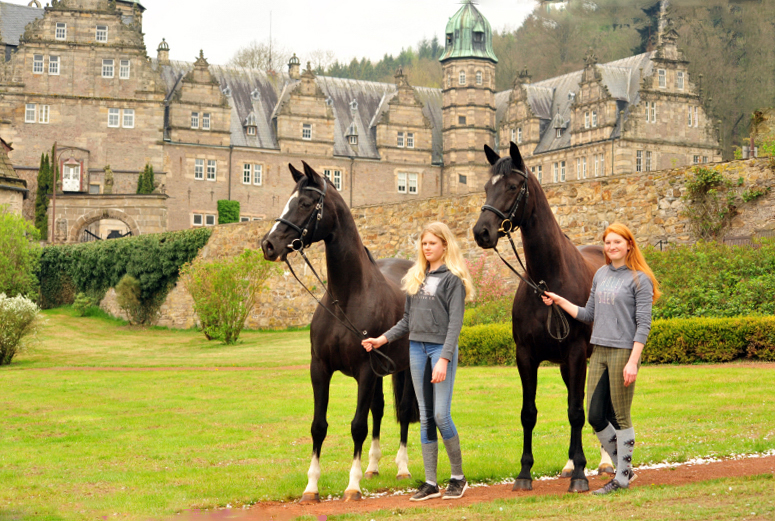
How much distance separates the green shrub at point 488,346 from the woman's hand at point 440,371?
1063 centimetres

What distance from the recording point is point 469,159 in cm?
6194

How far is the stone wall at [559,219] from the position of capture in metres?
18.4

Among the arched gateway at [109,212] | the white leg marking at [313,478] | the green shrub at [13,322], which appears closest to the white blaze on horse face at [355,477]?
the white leg marking at [313,478]

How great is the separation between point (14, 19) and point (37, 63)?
1048 centimetres

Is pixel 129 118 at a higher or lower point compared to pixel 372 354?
higher

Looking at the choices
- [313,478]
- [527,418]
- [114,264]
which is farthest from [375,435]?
[114,264]

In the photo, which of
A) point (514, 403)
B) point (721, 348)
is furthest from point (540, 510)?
point (721, 348)

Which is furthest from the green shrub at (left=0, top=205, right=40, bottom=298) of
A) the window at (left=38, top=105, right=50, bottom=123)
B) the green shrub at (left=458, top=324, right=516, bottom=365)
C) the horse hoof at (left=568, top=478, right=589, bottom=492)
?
the horse hoof at (left=568, top=478, right=589, bottom=492)

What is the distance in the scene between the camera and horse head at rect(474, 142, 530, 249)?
6738mm

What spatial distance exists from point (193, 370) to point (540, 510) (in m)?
14.5

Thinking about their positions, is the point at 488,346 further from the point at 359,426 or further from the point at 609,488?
the point at 609,488

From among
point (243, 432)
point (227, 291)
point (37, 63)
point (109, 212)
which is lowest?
point (243, 432)

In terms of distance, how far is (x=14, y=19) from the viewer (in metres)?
60.2

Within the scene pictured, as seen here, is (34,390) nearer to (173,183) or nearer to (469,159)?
(173,183)
